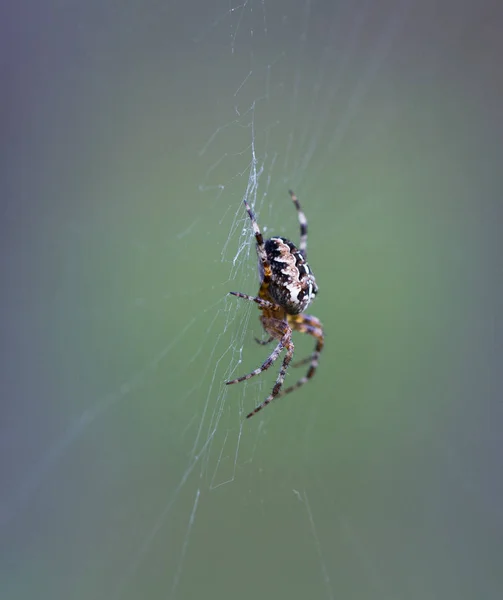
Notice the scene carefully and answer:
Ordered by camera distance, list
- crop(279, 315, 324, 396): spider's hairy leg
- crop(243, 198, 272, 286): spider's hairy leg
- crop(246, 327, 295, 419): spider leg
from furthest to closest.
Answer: crop(279, 315, 324, 396): spider's hairy leg
crop(246, 327, 295, 419): spider leg
crop(243, 198, 272, 286): spider's hairy leg

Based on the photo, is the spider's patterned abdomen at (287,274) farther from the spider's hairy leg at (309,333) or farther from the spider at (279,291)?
the spider's hairy leg at (309,333)

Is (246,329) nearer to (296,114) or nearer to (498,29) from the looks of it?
(296,114)

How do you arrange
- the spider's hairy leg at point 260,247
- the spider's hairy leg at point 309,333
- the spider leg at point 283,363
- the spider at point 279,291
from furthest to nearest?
the spider's hairy leg at point 309,333 < the spider leg at point 283,363 < the spider at point 279,291 < the spider's hairy leg at point 260,247

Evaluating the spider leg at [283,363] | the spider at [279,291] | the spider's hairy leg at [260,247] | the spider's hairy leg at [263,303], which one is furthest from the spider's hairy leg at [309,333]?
the spider's hairy leg at [260,247]

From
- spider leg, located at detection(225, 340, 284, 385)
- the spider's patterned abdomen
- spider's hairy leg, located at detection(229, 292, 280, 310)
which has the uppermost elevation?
the spider's patterned abdomen

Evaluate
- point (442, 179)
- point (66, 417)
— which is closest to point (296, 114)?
Answer: point (442, 179)

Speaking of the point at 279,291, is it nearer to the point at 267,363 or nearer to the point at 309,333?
the point at 267,363

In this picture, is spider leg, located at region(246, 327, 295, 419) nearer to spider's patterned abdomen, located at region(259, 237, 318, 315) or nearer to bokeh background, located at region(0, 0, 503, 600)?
bokeh background, located at region(0, 0, 503, 600)

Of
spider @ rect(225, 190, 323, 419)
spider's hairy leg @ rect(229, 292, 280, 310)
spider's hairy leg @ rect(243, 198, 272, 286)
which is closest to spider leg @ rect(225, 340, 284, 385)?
→ spider @ rect(225, 190, 323, 419)
